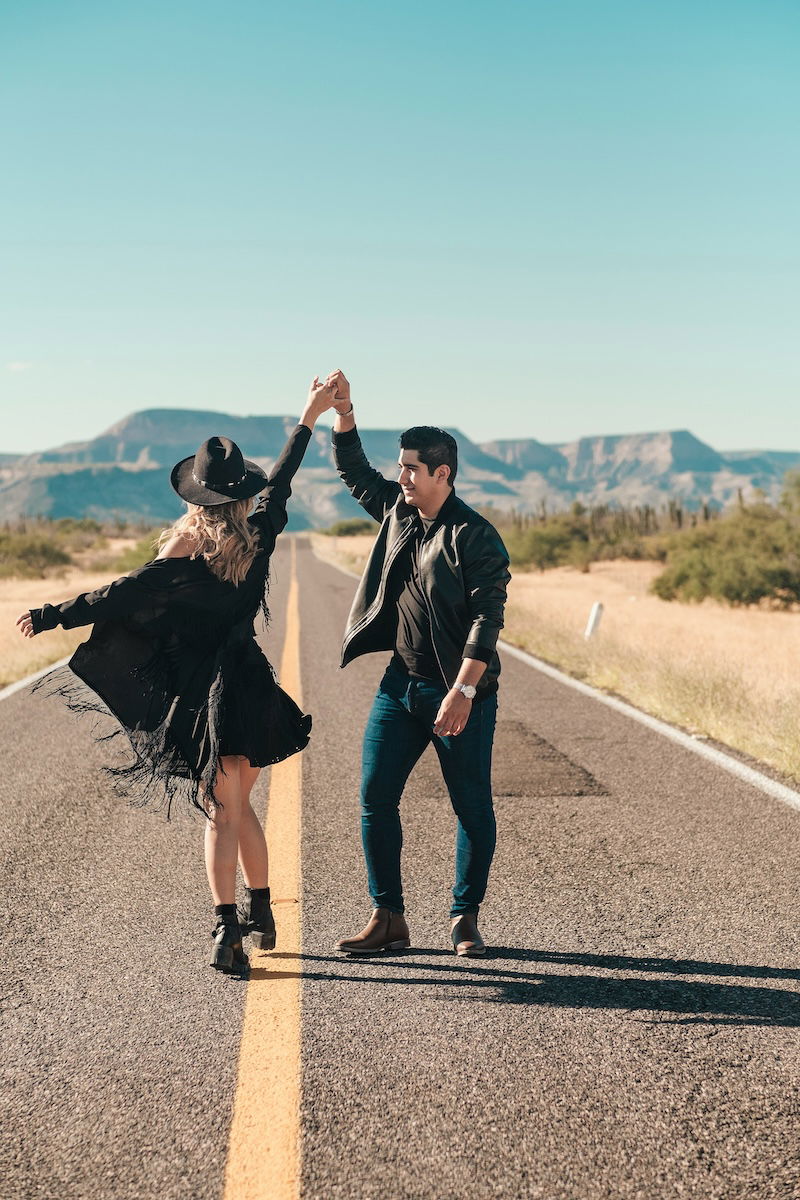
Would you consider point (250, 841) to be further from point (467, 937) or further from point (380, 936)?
point (467, 937)

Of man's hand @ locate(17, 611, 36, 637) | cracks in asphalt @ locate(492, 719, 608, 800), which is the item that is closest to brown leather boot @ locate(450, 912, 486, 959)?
man's hand @ locate(17, 611, 36, 637)

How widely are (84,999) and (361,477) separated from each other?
2.38m

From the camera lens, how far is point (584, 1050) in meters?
3.30

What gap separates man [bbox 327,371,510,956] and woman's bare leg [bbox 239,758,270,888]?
41 cm

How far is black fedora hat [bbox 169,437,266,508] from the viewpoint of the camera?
4.04m

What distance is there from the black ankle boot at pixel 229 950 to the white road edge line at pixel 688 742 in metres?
3.76

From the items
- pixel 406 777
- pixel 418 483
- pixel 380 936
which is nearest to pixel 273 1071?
pixel 380 936

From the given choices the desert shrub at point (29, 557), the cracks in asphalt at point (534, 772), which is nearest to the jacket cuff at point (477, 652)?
the cracks in asphalt at point (534, 772)

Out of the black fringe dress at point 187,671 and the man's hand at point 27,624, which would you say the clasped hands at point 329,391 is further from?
the man's hand at point 27,624

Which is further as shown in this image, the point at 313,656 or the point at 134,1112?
the point at 313,656

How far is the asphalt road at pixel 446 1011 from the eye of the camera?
2.67 meters

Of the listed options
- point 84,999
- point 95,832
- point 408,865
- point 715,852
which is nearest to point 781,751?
point 715,852

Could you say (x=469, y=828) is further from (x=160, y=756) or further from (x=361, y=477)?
(x=361, y=477)

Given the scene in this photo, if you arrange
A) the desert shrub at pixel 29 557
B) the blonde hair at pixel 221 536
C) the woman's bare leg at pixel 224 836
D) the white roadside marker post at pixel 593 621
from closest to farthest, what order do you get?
the blonde hair at pixel 221 536
the woman's bare leg at pixel 224 836
the white roadside marker post at pixel 593 621
the desert shrub at pixel 29 557
